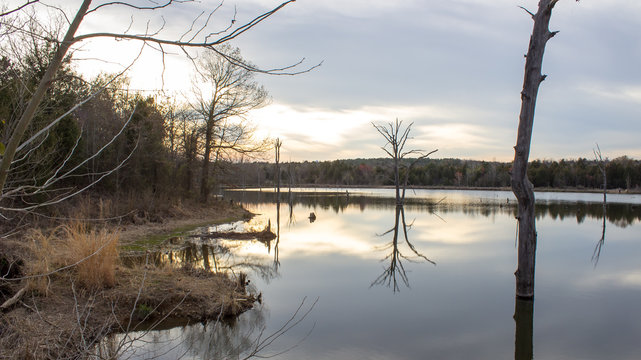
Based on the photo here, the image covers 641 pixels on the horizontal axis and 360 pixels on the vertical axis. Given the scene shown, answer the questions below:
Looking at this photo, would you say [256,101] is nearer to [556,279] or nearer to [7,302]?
[556,279]

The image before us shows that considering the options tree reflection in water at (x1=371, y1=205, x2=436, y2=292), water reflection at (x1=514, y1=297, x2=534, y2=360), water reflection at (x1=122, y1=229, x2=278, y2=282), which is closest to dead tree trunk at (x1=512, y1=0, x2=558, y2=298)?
water reflection at (x1=514, y1=297, x2=534, y2=360)

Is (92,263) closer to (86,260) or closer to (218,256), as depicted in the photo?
(86,260)

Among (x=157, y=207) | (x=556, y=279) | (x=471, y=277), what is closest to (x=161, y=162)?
(x=157, y=207)

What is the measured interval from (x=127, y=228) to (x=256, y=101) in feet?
39.5

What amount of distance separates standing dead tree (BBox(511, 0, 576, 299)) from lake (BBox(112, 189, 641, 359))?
4.18 ft

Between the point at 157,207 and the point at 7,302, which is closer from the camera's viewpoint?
the point at 7,302

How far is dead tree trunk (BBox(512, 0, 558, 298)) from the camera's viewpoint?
7473 mm

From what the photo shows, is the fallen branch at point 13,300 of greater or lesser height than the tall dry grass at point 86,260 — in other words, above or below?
below

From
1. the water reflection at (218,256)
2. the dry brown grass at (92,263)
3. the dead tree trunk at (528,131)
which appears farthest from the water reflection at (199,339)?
the dead tree trunk at (528,131)

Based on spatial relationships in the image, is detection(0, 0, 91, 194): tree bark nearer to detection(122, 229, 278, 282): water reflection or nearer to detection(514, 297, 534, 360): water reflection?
detection(514, 297, 534, 360): water reflection

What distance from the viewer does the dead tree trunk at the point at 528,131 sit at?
7.47 m

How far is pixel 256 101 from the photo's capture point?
81.7 ft

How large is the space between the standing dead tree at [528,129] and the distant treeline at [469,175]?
47369 mm

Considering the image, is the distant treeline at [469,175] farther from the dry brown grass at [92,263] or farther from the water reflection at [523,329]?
the dry brown grass at [92,263]
